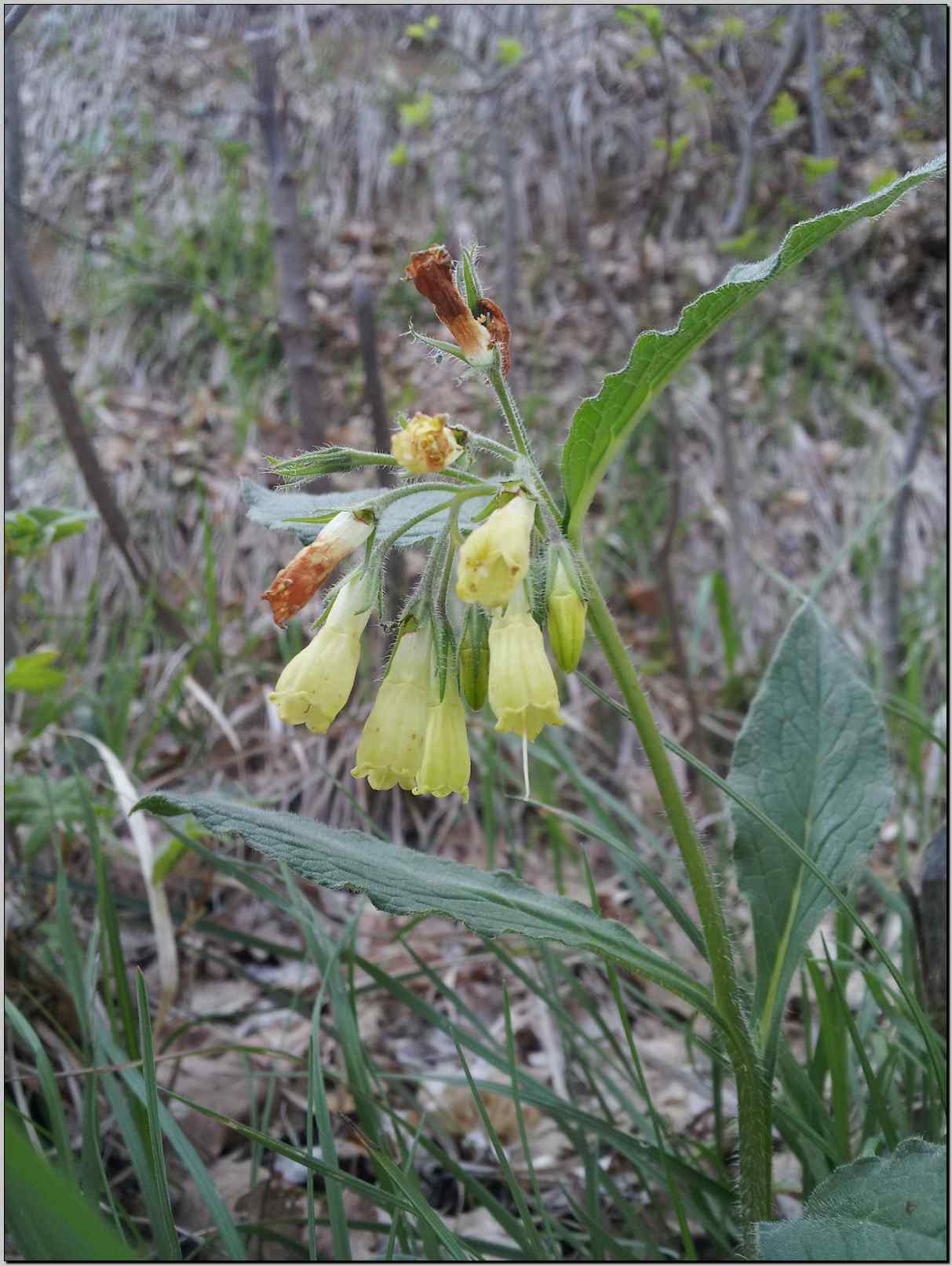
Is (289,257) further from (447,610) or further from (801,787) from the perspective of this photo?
(801,787)

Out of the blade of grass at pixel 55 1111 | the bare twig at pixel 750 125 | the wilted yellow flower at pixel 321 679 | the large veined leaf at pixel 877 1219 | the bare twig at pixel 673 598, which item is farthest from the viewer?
the bare twig at pixel 750 125

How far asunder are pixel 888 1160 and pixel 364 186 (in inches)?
223

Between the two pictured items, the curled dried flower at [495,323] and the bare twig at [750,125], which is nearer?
the curled dried flower at [495,323]

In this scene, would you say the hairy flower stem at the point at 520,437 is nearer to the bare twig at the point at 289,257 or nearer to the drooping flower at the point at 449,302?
the drooping flower at the point at 449,302

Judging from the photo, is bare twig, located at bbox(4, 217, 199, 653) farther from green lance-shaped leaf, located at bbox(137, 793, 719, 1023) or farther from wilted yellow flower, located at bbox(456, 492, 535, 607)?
wilted yellow flower, located at bbox(456, 492, 535, 607)

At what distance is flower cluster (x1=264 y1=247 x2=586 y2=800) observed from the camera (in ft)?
3.65

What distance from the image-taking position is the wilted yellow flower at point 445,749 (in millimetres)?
1221

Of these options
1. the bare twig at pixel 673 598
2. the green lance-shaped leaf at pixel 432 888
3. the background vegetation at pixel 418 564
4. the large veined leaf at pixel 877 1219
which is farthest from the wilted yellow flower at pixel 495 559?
the bare twig at pixel 673 598

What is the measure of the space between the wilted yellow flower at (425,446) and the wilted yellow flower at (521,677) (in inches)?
7.2

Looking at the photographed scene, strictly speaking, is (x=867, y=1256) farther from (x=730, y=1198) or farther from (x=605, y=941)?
(x=730, y=1198)

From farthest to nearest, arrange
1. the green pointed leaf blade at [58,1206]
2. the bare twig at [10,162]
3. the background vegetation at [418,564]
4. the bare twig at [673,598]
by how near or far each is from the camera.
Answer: the bare twig at [673,598], the bare twig at [10,162], the background vegetation at [418,564], the green pointed leaf blade at [58,1206]

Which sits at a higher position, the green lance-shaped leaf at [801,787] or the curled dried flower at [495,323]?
the curled dried flower at [495,323]

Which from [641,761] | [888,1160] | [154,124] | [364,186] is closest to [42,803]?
[888,1160]

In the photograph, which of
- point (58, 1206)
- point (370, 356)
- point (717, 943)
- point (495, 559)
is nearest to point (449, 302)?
point (495, 559)
